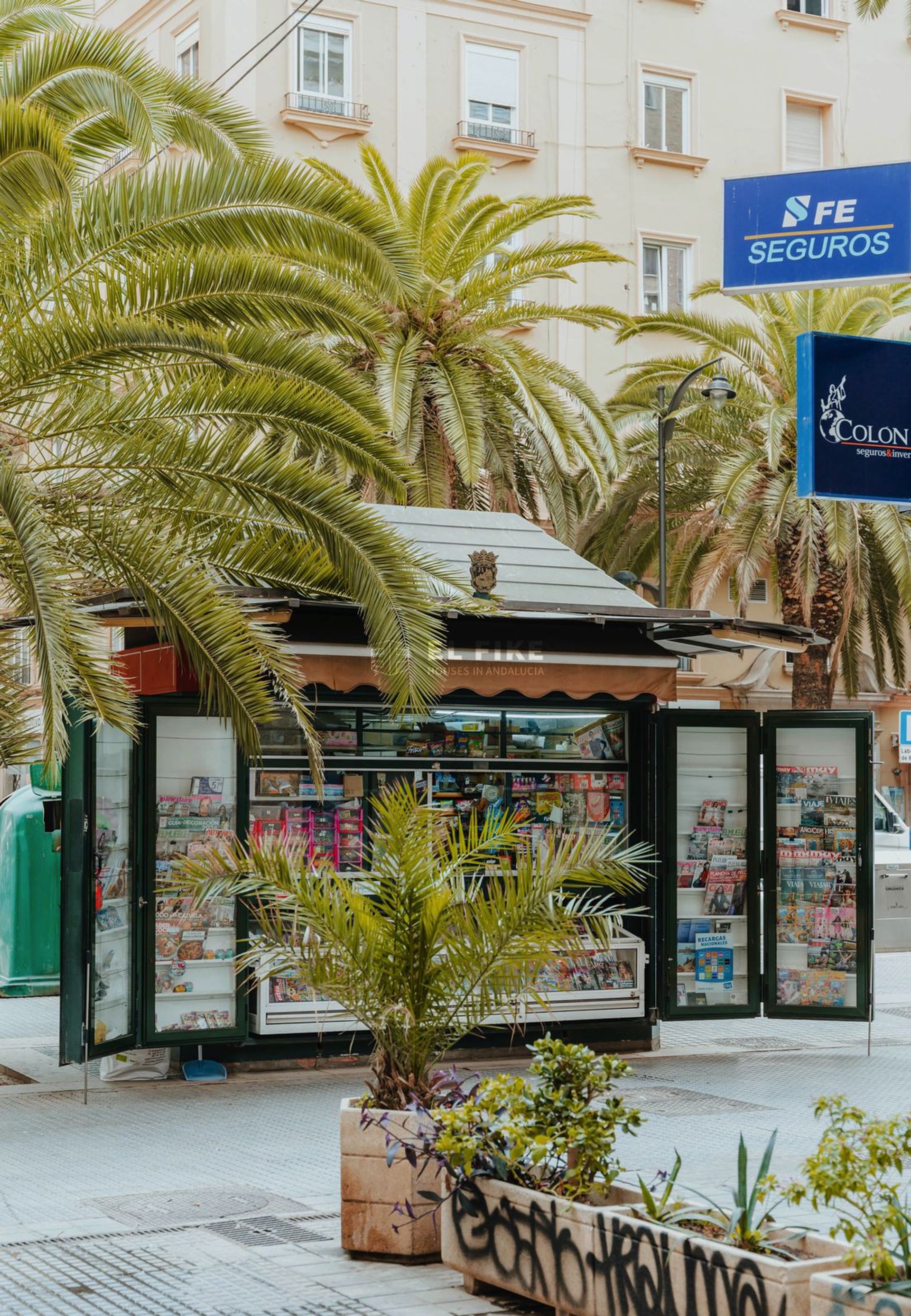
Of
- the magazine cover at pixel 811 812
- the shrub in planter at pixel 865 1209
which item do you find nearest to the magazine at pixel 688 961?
the magazine cover at pixel 811 812

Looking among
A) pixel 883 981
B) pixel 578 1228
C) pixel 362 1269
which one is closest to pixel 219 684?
pixel 362 1269

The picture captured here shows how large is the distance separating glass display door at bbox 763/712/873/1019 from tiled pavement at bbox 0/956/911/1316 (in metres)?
0.55

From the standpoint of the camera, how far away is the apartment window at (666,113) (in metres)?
35.4

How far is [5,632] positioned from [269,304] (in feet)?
10.9

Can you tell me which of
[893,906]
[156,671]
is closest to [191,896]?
[156,671]

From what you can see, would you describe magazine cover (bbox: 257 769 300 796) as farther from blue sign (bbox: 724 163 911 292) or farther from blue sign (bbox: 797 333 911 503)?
blue sign (bbox: 797 333 911 503)

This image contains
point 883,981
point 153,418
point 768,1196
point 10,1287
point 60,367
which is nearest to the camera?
point 10,1287

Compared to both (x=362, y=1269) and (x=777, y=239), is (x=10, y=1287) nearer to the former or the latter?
(x=362, y=1269)

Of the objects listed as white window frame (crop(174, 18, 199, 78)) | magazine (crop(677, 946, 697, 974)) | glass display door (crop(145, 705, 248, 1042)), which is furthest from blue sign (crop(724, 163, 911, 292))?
white window frame (crop(174, 18, 199, 78))

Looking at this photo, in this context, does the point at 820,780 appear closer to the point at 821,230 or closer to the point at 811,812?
the point at 811,812

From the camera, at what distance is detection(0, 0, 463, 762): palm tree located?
9266 millimetres

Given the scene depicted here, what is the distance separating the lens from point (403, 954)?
696 centimetres

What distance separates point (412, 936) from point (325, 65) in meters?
27.5

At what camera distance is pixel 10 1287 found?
21.1ft
